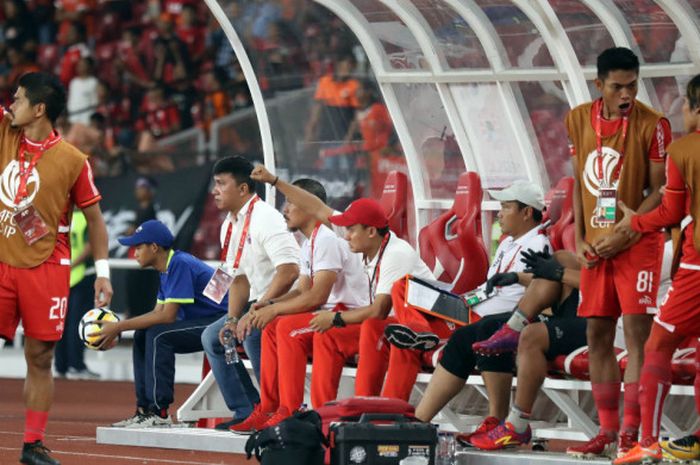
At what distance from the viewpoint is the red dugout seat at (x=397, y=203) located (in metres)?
11.1

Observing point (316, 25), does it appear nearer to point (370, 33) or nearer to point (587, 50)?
point (370, 33)

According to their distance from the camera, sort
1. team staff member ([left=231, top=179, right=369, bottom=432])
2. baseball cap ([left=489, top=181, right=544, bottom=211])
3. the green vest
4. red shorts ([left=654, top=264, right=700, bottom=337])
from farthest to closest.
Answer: the green vest
team staff member ([left=231, top=179, right=369, bottom=432])
baseball cap ([left=489, top=181, right=544, bottom=211])
red shorts ([left=654, top=264, right=700, bottom=337])

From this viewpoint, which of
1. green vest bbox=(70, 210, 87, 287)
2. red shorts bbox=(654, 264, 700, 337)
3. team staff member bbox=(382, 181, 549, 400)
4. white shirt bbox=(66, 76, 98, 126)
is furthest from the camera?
white shirt bbox=(66, 76, 98, 126)

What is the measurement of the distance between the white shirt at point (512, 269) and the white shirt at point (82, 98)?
11.4 metres

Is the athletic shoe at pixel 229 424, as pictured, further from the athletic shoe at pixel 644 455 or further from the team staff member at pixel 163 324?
the athletic shoe at pixel 644 455

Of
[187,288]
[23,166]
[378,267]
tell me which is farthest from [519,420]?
[187,288]

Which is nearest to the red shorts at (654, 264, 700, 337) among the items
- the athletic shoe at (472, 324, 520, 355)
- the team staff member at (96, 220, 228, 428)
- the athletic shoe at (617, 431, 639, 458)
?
the athletic shoe at (617, 431, 639, 458)

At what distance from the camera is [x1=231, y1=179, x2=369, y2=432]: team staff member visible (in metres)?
9.90

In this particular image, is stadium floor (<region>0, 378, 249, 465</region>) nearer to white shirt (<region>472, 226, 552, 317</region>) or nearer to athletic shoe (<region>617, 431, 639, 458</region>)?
white shirt (<region>472, 226, 552, 317</region>)

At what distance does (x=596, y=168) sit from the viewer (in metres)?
8.10

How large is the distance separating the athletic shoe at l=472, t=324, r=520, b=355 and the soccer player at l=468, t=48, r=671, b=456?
0.60 meters

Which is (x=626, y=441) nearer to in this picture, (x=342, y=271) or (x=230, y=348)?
(x=342, y=271)

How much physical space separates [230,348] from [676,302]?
3576mm

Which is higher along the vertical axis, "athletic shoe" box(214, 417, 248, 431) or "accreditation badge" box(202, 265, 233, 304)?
"accreditation badge" box(202, 265, 233, 304)
